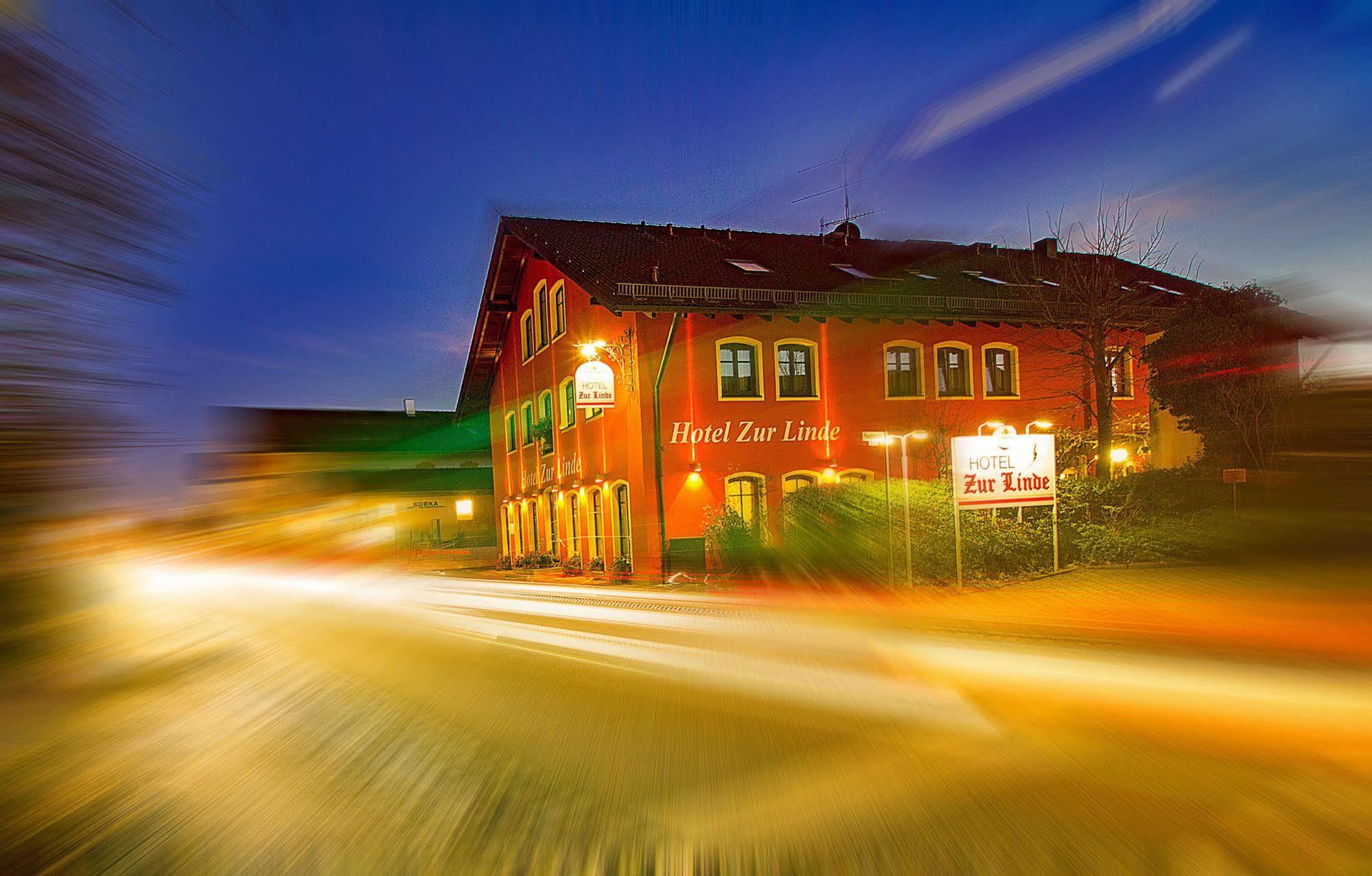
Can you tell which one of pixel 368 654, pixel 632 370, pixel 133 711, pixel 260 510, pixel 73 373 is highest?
pixel 632 370

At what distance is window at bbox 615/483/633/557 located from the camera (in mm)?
23359

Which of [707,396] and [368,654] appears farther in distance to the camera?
[707,396]

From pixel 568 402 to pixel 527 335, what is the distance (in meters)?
5.01

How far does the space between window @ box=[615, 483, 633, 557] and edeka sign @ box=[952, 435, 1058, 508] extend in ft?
32.8

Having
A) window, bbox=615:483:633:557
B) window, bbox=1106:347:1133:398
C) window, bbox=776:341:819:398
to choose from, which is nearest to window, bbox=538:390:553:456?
window, bbox=615:483:633:557

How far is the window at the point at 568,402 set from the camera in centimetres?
2788

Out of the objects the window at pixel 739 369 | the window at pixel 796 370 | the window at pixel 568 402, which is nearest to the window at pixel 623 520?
the window at pixel 739 369

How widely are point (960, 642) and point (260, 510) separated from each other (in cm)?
861

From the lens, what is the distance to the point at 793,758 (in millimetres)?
6043

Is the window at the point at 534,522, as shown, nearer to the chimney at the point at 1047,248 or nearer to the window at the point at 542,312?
the window at the point at 542,312

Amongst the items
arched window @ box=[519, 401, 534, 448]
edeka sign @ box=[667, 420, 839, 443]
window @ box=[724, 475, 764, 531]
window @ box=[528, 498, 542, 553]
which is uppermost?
arched window @ box=[519, 401, 534, 448]

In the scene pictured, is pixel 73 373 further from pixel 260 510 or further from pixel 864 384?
pixel 864 384

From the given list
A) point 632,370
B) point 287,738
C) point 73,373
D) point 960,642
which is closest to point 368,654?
point 287,738

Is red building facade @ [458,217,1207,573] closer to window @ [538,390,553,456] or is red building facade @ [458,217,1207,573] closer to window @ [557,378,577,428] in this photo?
window @ [557,378,577,428]
